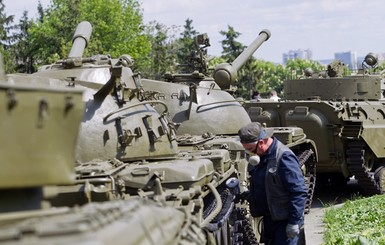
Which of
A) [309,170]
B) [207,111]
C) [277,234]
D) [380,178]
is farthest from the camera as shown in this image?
[380,178]

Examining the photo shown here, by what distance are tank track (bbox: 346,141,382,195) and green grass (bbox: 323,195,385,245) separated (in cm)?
142

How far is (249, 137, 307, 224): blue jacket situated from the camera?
7547 millimetres

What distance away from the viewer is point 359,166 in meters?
15.8

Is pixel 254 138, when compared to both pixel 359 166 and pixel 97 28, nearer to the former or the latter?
pixel 359 166

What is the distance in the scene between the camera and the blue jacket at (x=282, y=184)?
24.8 ft

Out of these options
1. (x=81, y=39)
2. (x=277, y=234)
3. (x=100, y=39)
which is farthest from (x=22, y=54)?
(x=277, y=234)

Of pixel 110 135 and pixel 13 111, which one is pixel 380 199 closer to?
pixel 110 135

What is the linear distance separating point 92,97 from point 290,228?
2.39 meters

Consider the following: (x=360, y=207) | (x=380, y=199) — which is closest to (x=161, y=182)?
(x=360, y=207)

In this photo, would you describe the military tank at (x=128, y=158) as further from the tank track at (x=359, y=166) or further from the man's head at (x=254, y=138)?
the tank track at (x=359, y=166)

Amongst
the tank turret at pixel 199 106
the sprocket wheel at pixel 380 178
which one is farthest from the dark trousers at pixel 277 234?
the sprocket wheel at pixel 380 178

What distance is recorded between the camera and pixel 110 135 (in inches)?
320

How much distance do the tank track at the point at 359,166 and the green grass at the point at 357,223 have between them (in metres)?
1.42

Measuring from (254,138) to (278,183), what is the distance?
0.47 meters
